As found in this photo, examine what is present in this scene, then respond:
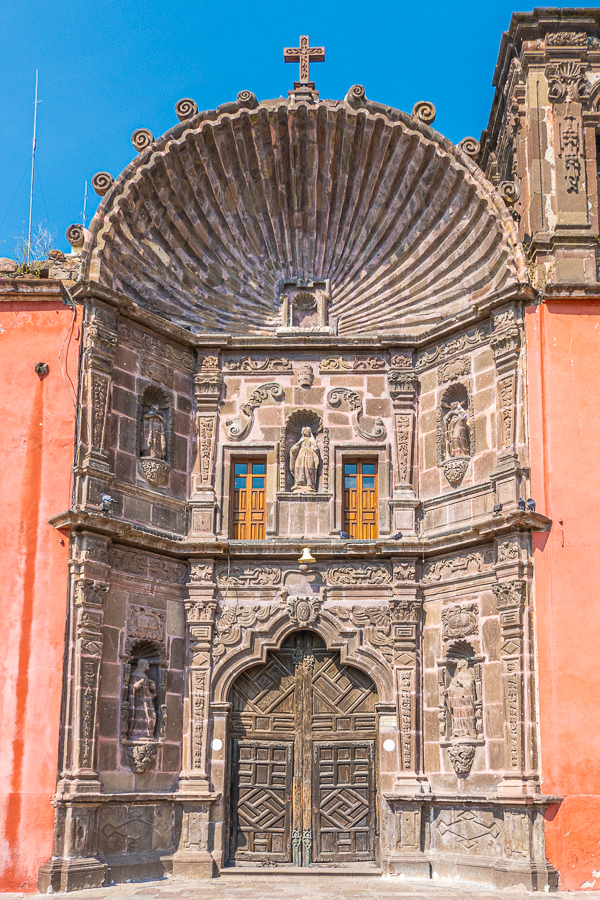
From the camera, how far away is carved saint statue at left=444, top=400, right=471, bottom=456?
16.5 metres

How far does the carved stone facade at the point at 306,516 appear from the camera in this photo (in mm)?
14930

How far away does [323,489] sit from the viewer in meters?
17.2

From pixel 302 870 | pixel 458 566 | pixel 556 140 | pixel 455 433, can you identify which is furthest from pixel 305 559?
pixel 556 140

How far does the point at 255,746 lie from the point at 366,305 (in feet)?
22.8

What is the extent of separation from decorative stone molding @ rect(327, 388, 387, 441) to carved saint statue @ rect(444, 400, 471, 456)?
1.11 meters

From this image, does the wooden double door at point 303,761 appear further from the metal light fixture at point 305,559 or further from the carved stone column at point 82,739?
the carved stone column at point 82,739

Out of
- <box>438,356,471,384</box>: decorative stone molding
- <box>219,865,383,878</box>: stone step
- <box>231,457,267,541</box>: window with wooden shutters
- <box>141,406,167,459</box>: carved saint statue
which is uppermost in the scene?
<box>438,356,471,384</box>: decorative stone molding

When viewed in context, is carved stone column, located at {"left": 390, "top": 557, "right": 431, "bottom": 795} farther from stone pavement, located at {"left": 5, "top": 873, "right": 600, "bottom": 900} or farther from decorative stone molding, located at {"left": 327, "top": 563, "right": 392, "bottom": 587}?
stone pavement, located at {"left": 5, "top": 873, "right": 600, "bottom": 900}

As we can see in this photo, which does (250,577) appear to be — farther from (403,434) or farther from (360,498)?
(403,434)

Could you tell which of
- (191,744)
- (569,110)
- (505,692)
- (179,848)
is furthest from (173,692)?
(569,110)

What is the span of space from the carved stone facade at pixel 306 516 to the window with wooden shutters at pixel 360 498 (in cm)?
11

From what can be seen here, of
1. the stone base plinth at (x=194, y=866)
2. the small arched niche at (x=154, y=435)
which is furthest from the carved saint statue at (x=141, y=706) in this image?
the small arched niche at (x=154, y=435)

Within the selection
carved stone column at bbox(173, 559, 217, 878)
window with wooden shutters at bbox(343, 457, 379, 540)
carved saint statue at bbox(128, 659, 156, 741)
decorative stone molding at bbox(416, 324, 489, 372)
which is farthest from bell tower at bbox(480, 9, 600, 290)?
carved saint statue at bbox(128, 659, 156, 741)

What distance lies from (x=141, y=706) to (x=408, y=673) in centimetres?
377
